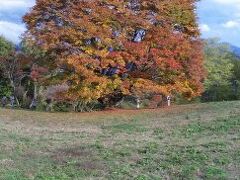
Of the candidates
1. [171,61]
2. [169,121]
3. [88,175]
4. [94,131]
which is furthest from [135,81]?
[88,175]

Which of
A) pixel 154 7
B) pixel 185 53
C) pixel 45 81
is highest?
pixel 154 7

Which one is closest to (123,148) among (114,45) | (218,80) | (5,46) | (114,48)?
(114,45)

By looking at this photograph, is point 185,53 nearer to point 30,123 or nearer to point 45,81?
point 45,81

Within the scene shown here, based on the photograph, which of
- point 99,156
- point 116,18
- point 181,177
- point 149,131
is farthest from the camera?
point 116,18

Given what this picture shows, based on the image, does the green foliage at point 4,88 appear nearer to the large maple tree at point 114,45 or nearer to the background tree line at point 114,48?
the background tree line at point 114,48

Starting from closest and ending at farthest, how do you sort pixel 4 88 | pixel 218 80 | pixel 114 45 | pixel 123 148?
A: pixel 123 148
pixel 114 45
pixel 4 88
pixel 218 80

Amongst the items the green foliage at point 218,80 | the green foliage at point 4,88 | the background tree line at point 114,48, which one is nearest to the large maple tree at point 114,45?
the background tree line at point 114,48

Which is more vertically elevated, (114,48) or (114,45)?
(114,45)

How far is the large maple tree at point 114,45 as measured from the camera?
2206cm

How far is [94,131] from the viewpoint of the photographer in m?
15.9

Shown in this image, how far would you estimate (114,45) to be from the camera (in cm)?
2258

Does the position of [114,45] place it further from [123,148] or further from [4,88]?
[4,88]

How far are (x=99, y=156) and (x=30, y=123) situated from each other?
25.8 feet

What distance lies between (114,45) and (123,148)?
1124cm
